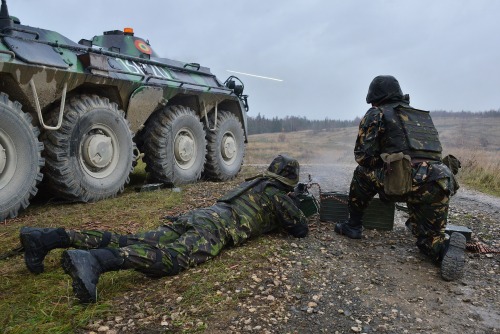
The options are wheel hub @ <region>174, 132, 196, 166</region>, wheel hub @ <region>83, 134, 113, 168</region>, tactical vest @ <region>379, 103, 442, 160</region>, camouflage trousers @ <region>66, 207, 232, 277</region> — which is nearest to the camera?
camouflage trousers @ <region>66, 207, 232, 277</region>

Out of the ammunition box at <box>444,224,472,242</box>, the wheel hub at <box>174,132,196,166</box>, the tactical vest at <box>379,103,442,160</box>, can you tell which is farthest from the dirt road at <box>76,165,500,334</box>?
the wheel hub at <box>174,132,196,166</box>

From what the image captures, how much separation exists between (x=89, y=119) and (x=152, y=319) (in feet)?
10.4

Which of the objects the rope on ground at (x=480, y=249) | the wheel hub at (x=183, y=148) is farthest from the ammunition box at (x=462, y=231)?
the wheel hub at (x=183, y=148)

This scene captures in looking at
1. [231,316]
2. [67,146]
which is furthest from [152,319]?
[67,146]

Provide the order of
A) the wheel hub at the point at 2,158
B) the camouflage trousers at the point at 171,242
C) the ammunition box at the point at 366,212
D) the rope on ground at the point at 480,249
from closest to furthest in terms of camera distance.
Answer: the camouflage trousers at the point at 171,242 < the rope on ground at the point at 480,249 < the wheel hub at the point at 2,158 < the ammunition box at the point at 366,212

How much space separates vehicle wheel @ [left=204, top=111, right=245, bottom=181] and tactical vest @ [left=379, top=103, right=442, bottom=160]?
4.04 meters

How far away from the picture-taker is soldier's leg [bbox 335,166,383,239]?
3729 mm

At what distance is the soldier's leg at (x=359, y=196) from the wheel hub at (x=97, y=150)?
2.78 m

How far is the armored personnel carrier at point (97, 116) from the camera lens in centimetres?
413

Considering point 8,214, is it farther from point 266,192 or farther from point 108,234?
point 266,192

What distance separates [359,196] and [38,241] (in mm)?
2593

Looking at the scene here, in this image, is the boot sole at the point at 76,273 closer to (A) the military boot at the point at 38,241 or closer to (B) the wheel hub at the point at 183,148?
(A) the military boot at the point at 38,241

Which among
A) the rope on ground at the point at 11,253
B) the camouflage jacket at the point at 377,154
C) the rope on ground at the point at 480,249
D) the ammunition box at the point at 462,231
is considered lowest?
the rope on ground at the point at 480,249

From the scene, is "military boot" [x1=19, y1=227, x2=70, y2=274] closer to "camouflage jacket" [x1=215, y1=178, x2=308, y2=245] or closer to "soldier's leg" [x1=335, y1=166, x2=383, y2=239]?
"camouflage jacket" [x1=215, y1=178, x2=308, y2=245]
